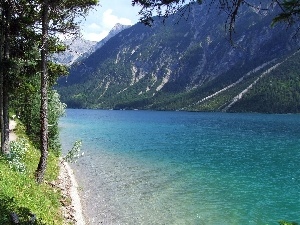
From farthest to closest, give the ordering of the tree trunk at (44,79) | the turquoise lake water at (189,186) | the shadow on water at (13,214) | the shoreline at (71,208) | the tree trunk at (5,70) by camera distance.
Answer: the turquoise lake water at (189,186), the tree trunk at (5,70), the shoreline at (71,208), the tree trunk at (44,79), the shadow on water at (13,214)

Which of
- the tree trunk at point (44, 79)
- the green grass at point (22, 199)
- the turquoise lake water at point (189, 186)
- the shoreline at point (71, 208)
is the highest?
the tree trunk at point (44, 79)

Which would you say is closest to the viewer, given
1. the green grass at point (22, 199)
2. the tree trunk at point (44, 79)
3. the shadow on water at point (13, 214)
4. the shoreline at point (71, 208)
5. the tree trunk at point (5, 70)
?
the shadow on water at point (13, 214)

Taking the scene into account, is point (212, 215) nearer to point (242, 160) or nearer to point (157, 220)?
point (157, 220)

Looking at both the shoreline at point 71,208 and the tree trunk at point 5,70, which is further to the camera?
the tree trunk at point 5,70

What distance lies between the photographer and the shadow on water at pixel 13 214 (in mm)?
13459

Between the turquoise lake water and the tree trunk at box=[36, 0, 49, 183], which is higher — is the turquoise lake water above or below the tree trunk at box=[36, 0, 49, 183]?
below

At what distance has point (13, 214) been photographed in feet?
45.3

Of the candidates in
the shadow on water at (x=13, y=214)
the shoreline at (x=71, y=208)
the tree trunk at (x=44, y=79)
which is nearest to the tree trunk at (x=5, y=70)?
the tree trunk at (x=44, y=79)

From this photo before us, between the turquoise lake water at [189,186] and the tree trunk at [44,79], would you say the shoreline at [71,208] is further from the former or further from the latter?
the tree trunk at [44,79]

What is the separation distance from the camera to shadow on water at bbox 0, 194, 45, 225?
44.2 feet

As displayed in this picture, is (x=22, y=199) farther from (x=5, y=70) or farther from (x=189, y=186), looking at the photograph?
(x=189, y=186)

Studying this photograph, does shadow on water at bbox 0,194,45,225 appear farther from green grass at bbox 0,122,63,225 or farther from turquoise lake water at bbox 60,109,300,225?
turquoise lake water at bbox 60,109,300,225

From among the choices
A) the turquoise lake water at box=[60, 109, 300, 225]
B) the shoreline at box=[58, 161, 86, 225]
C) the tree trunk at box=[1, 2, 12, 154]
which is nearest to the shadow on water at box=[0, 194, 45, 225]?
the shoreline at box=[58, 161, 86, 225]

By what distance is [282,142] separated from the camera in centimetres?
8356
